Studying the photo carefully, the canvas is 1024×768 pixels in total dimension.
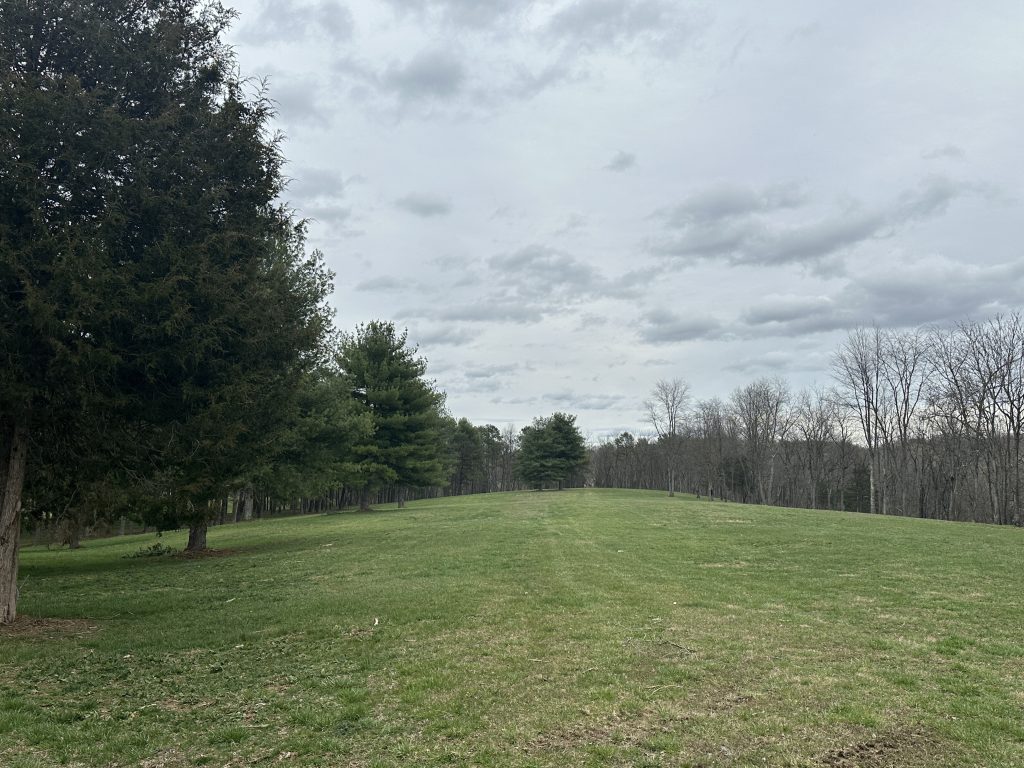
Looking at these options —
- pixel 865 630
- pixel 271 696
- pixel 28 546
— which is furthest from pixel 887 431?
→ pixel 28 546

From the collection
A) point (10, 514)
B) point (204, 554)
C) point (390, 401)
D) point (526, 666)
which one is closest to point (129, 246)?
point (10, 514)

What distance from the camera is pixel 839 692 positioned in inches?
224

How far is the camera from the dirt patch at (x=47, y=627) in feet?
28.3

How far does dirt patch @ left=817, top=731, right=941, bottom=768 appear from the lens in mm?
4301

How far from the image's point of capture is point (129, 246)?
348 inches

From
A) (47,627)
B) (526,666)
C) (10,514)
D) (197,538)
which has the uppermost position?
(10,514)

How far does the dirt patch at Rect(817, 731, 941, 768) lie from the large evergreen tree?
8351 millimetres

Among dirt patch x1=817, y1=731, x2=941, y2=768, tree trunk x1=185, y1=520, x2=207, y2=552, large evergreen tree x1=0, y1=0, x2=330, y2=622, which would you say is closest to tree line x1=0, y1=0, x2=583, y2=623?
large evergreen tree x1=0, y1=0, x2=330, y2=622

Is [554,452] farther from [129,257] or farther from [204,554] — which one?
[129,257]

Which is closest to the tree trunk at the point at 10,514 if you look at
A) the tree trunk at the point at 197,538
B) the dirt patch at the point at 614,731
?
the dirt patch at the point at 614,731

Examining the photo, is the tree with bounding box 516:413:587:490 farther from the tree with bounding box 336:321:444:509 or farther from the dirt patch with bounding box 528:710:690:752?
the dirt patch with bounding box 528:710:690:752

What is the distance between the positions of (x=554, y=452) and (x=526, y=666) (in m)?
63.2

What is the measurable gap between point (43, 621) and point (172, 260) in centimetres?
611

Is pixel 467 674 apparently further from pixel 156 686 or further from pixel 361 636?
pixel 156 686
